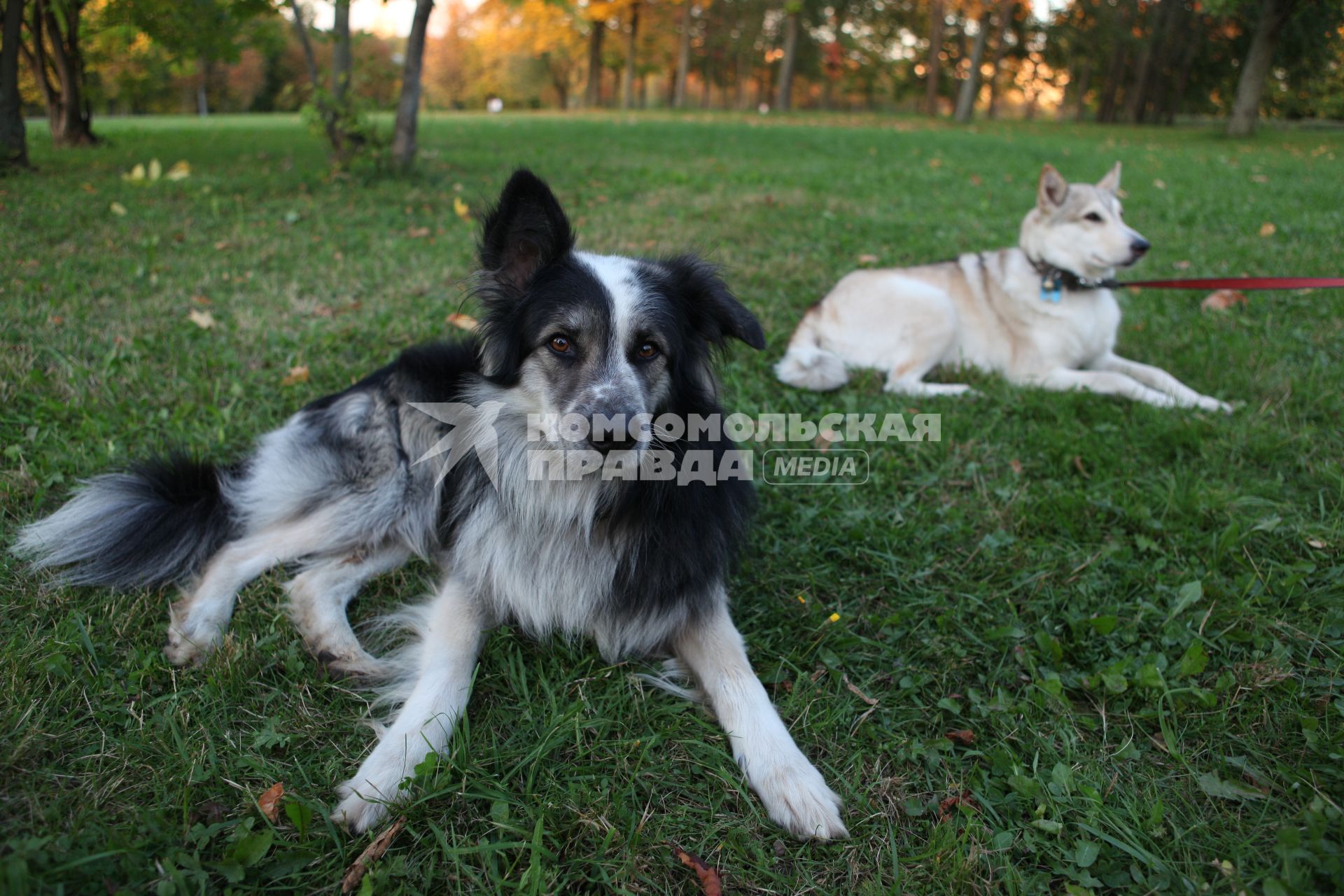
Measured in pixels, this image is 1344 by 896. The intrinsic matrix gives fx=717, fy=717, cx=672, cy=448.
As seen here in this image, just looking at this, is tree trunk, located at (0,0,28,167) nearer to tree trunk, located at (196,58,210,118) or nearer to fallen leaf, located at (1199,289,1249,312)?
fallen leaf, located at (1199,289,1249,312)

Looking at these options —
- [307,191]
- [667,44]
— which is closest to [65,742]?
[307,191]

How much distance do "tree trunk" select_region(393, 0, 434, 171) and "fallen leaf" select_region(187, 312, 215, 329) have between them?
4.89 meters

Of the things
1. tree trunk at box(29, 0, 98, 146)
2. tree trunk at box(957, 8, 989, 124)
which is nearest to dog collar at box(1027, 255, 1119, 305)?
tree trunk at box(29, 0, 98, 146)

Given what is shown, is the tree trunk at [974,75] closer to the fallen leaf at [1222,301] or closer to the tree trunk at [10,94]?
the fallen leaf at [1222,301]

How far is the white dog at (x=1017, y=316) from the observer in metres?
4.70

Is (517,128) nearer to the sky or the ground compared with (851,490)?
nearer to the sky

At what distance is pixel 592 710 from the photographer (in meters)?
2.21

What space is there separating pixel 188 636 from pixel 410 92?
8.26 m

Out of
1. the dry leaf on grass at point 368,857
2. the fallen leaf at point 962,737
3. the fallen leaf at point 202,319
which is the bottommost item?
the dry leaf on grass at point 368,857

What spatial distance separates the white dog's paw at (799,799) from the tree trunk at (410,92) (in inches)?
347

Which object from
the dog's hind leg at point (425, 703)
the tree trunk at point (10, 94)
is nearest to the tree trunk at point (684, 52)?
the tree trunk at point (10, 94)

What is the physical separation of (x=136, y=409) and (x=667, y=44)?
43306mm

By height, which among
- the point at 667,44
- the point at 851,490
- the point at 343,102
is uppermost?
the point at 667,44

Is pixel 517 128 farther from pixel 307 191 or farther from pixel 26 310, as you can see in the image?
pixel 26 310
